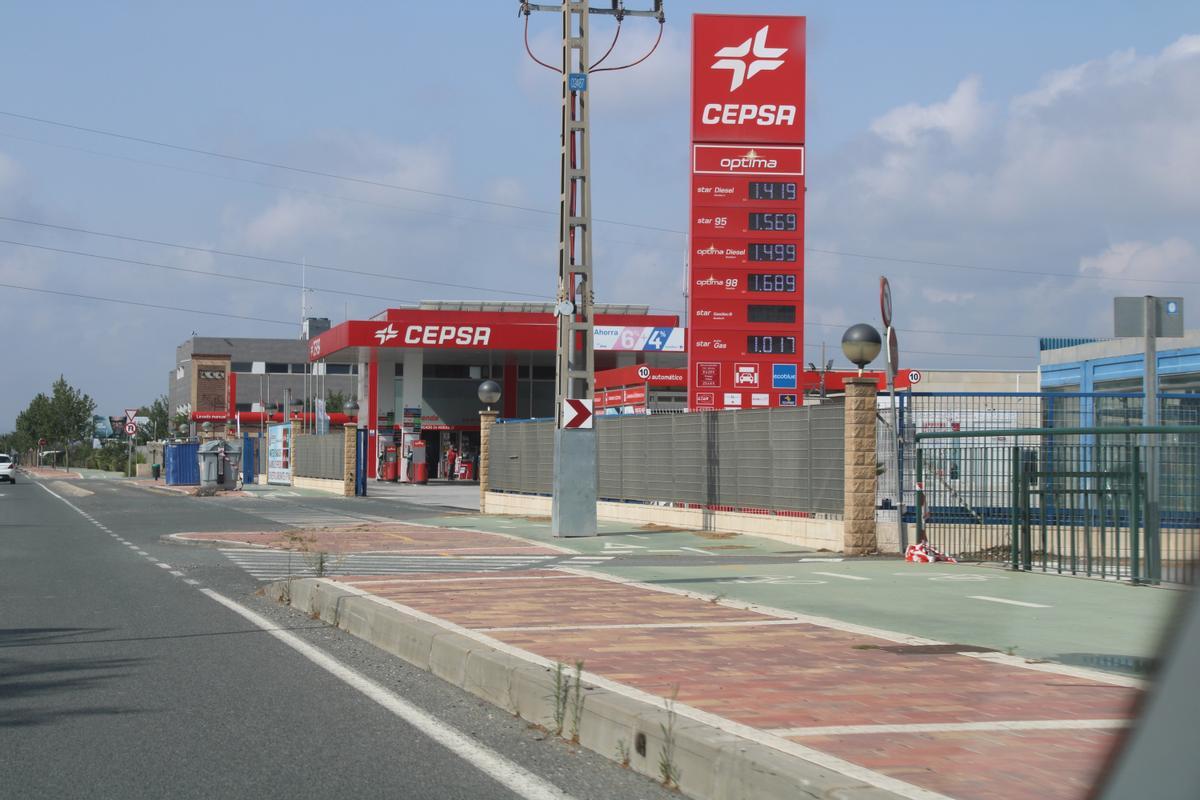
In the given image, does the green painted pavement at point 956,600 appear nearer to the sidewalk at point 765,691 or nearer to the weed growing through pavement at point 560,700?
the sidewalk at point 765,691

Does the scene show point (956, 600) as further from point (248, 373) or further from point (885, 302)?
point (248, 373)

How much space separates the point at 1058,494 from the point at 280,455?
1873 inches

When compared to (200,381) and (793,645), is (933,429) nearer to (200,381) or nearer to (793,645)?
(793,645)

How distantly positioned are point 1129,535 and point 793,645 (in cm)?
640

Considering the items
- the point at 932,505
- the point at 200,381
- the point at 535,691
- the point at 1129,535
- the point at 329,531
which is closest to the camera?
the point at 535,691

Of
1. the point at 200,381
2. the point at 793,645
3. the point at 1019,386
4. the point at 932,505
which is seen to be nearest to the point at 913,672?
the point at 793,645

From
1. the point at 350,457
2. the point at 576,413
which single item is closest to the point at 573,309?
the point at 576,413

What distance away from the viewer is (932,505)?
16.5 meters

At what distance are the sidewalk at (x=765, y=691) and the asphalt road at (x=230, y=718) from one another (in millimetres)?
215

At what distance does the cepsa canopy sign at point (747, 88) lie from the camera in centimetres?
3303

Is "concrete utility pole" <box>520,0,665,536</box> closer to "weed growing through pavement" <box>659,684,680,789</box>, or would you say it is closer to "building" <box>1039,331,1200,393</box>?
"building" <box>1039,331,1200,393</box>

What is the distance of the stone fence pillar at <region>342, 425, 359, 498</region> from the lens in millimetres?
45750

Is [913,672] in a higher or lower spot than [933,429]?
lower

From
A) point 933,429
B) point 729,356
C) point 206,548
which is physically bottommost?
point 206,548
